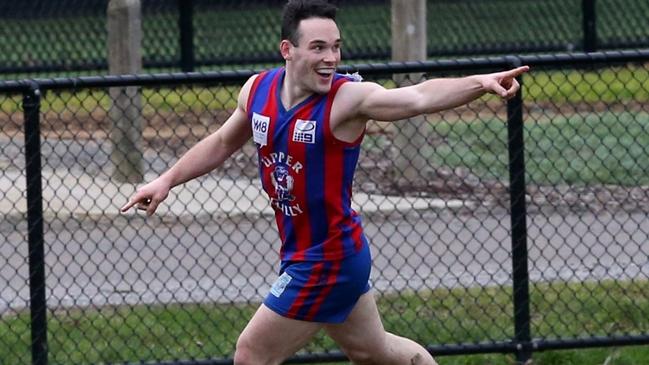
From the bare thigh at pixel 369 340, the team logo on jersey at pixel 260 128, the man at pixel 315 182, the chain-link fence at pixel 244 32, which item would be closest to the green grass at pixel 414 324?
the bare thigh at pixel 369 340

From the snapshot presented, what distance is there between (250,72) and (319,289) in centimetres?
151

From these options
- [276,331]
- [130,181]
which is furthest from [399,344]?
[130,181]

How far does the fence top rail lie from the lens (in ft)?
21.0

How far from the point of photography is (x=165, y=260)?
847 centimetres

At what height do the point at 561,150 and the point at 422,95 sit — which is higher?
the point at 422,95

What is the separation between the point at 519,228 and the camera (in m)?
6.72

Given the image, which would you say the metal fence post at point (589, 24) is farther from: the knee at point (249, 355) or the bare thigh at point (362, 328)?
the knee at point (249, 355)

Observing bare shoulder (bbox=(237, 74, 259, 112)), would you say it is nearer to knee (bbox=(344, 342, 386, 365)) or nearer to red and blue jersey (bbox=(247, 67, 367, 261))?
red and blue jersey (bbox=(247, 67, 367, 261))

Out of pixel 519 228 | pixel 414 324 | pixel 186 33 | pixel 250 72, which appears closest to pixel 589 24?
pixel 186 33

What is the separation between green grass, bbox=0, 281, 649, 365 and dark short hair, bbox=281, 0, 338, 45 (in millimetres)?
2290

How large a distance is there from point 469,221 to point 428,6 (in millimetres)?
Answer: 6511

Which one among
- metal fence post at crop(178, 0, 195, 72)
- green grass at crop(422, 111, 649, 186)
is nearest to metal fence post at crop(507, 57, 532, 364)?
green grass at crop(422, 111, 649, 186)

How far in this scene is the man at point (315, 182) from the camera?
5.03m

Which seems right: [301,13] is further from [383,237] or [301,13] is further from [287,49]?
[383,237]
